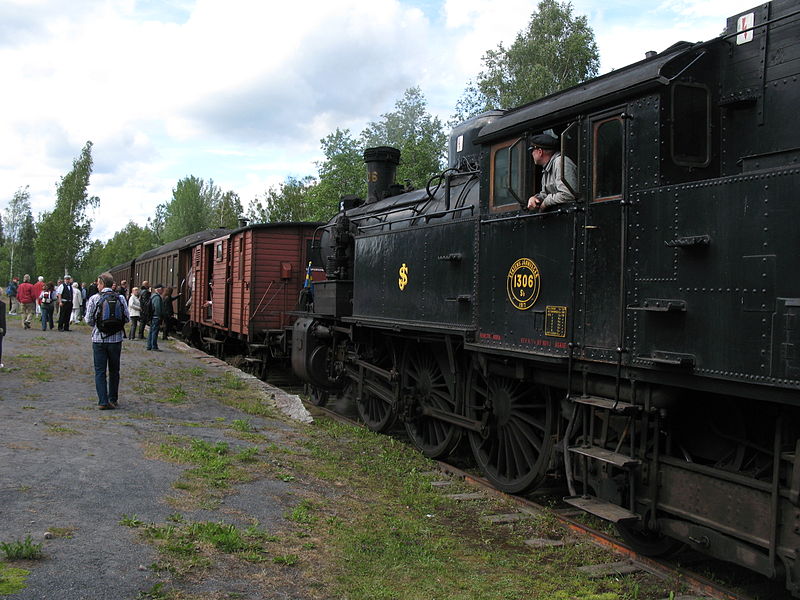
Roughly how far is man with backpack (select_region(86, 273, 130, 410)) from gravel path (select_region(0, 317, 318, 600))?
0.42 meters

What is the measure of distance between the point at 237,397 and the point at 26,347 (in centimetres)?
740

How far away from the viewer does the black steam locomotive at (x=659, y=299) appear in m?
3.83

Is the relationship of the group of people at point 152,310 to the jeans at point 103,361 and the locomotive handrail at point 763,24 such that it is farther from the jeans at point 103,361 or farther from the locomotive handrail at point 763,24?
the locomotive handrail at point 763,24

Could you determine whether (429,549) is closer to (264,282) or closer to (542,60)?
(264,282)

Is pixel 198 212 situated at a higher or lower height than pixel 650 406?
higher

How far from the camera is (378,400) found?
9391mm

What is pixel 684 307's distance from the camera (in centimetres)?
421

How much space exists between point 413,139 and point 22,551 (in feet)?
94.8

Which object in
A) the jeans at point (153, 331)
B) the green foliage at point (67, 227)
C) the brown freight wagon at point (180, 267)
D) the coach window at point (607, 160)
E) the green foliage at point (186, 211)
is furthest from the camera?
the green foliage at point (186, 211)

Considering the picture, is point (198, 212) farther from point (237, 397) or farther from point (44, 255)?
point (237, 397)

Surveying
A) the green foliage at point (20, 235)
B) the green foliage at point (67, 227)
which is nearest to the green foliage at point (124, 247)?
the green foliage at point (20, 235)

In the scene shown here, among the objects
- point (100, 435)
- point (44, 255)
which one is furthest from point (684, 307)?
point (44, 255)

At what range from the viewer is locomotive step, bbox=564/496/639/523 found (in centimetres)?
459

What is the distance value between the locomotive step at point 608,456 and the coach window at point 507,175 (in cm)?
209
